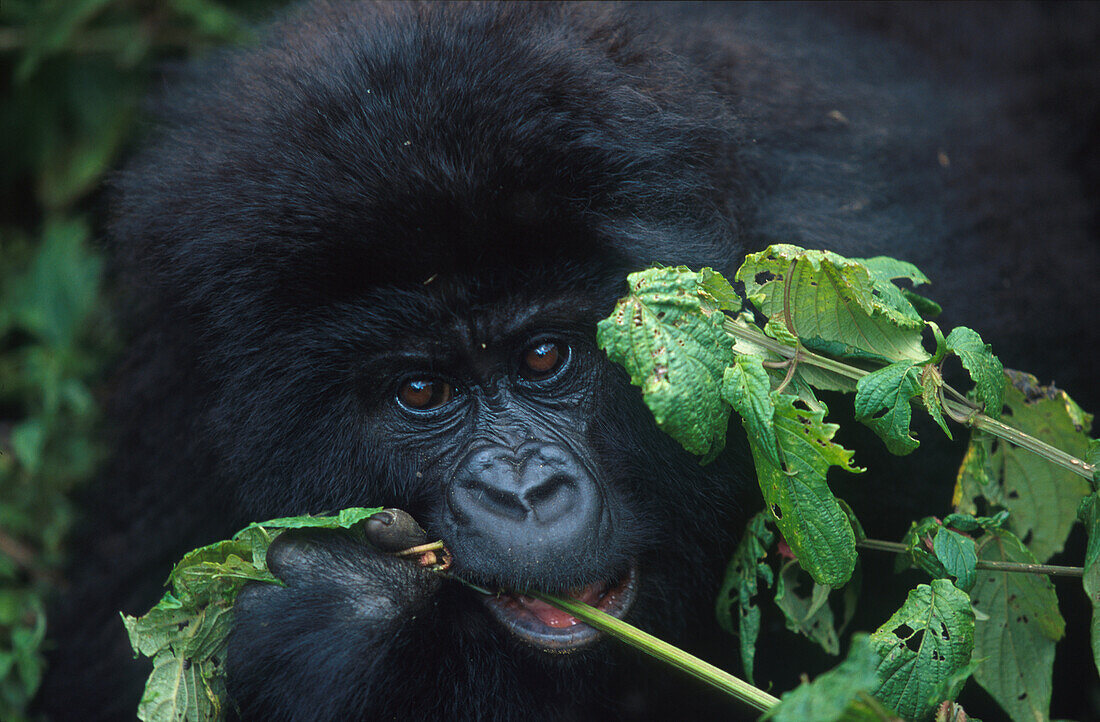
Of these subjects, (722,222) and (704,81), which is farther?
(704,81)

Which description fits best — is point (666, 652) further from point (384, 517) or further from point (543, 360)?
point (543, 360)

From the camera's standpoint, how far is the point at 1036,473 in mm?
2312

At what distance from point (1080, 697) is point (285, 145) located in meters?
2.96

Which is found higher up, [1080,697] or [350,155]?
[350,155]

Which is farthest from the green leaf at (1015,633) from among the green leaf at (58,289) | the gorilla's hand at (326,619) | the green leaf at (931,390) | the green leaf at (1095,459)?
the green leaf at (58,289)

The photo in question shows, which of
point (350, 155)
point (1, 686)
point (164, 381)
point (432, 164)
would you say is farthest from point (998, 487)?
point (1, 686)

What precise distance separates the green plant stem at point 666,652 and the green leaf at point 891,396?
0.55m

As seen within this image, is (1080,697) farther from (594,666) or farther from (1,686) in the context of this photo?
(1,686)

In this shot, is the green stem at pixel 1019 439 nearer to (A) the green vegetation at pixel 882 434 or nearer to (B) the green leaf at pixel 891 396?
(A) the green vegetation at pixel 882 434

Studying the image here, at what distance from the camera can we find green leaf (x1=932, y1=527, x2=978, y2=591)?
1.97m

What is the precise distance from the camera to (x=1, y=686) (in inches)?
126

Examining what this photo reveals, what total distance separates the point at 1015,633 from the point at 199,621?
1853 millimetres

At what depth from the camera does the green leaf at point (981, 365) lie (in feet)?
6.39

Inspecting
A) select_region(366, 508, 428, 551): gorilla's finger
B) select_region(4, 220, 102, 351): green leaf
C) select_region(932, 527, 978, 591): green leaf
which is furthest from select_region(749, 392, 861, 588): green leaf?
select_region(4, 220, 102, 351): green leaf
